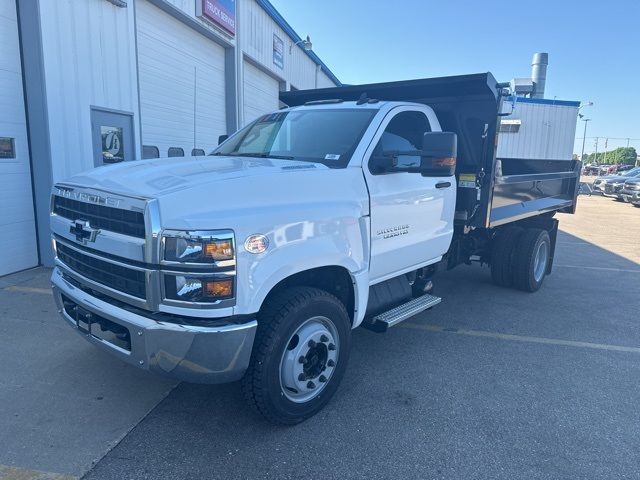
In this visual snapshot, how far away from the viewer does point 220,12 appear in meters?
10.8

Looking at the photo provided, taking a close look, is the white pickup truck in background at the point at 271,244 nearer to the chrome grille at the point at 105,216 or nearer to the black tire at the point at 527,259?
the chrome grille at the point at 105,216

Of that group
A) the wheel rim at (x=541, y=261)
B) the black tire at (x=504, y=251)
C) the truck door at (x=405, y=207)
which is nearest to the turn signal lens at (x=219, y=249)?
the truck door at (x=405, y=207)

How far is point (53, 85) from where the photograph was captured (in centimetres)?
644

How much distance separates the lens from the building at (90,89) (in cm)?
A: 620

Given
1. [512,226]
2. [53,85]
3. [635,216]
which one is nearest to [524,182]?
[512,226]

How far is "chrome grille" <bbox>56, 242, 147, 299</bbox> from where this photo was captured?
2638mm

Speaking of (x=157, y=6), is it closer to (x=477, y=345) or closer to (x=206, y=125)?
(x=206, y=125)

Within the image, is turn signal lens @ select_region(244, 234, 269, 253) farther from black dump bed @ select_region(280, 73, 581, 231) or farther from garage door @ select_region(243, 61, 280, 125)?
garage door @ select_region(243, 61, 280, 125)

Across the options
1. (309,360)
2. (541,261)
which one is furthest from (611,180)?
(309,360)

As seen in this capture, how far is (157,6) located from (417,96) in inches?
254

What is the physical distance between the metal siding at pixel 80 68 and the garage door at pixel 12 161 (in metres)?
0.36

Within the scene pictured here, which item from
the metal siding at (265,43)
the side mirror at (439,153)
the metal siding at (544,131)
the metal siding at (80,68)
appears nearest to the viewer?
the side mirror at (439,153)

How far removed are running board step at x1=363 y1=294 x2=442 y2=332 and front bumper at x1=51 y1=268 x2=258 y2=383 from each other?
1.45 metres

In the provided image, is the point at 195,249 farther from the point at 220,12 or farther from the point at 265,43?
the point at 265,43
